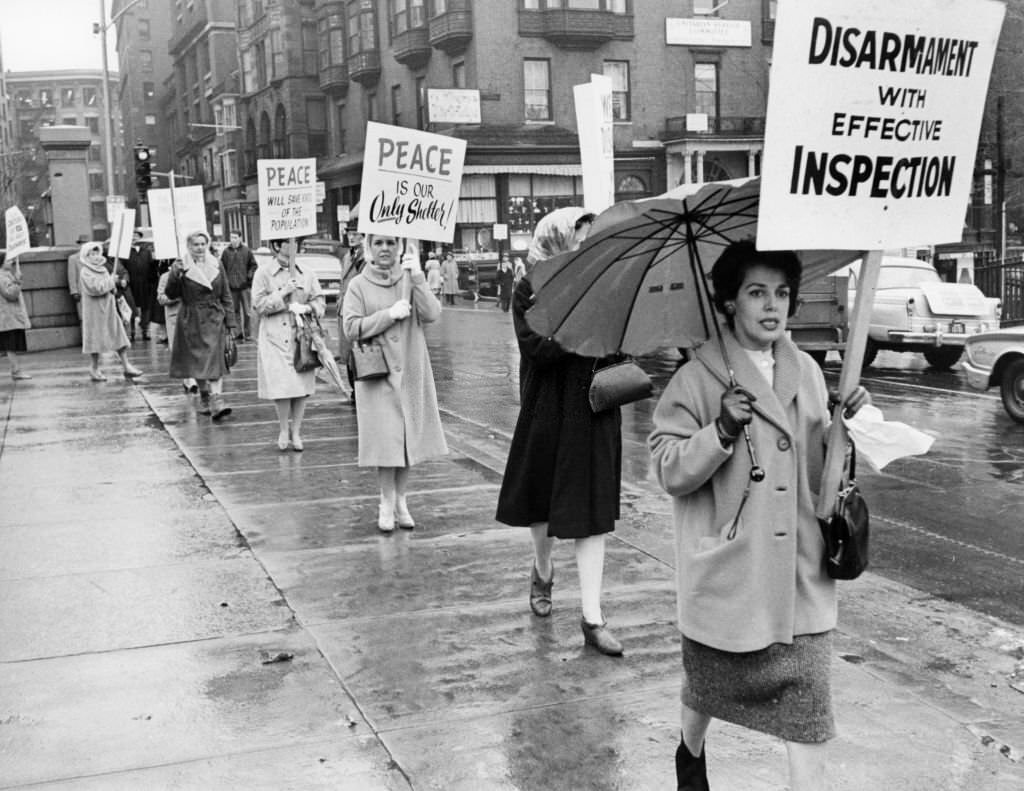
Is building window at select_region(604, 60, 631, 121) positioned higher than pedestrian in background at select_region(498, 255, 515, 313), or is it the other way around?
building window at select_region(604, 60, 631, 121)

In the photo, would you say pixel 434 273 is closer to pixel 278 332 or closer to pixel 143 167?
pixel 143 167

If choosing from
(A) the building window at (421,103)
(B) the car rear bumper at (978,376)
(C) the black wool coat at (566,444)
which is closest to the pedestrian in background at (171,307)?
(B) the car rear bumper at (978,376)

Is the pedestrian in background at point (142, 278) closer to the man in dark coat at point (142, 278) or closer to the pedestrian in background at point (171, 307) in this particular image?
the man in dark coat at point (142, 278)

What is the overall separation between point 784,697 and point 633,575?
10.4ft

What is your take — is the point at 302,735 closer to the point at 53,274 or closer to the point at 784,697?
the point at 784,697

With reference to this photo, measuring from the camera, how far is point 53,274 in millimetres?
22438

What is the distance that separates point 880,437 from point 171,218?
15.4 metres

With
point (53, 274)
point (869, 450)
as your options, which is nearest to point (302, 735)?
point (869, 450)

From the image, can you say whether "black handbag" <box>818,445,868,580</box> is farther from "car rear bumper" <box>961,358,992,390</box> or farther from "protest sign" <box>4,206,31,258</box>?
"protest sign" <box>4,206,31,258</box>

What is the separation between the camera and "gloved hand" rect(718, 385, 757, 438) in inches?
128

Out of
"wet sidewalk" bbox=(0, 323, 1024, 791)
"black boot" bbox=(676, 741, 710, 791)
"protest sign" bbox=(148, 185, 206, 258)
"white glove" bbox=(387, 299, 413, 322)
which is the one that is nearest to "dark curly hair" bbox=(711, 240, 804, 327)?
"black boot" bbox=(676, 741, 710, 791)

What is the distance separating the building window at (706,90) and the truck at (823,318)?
93.2ft

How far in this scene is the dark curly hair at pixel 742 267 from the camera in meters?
3.40

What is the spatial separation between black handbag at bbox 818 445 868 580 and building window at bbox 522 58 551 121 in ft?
133
